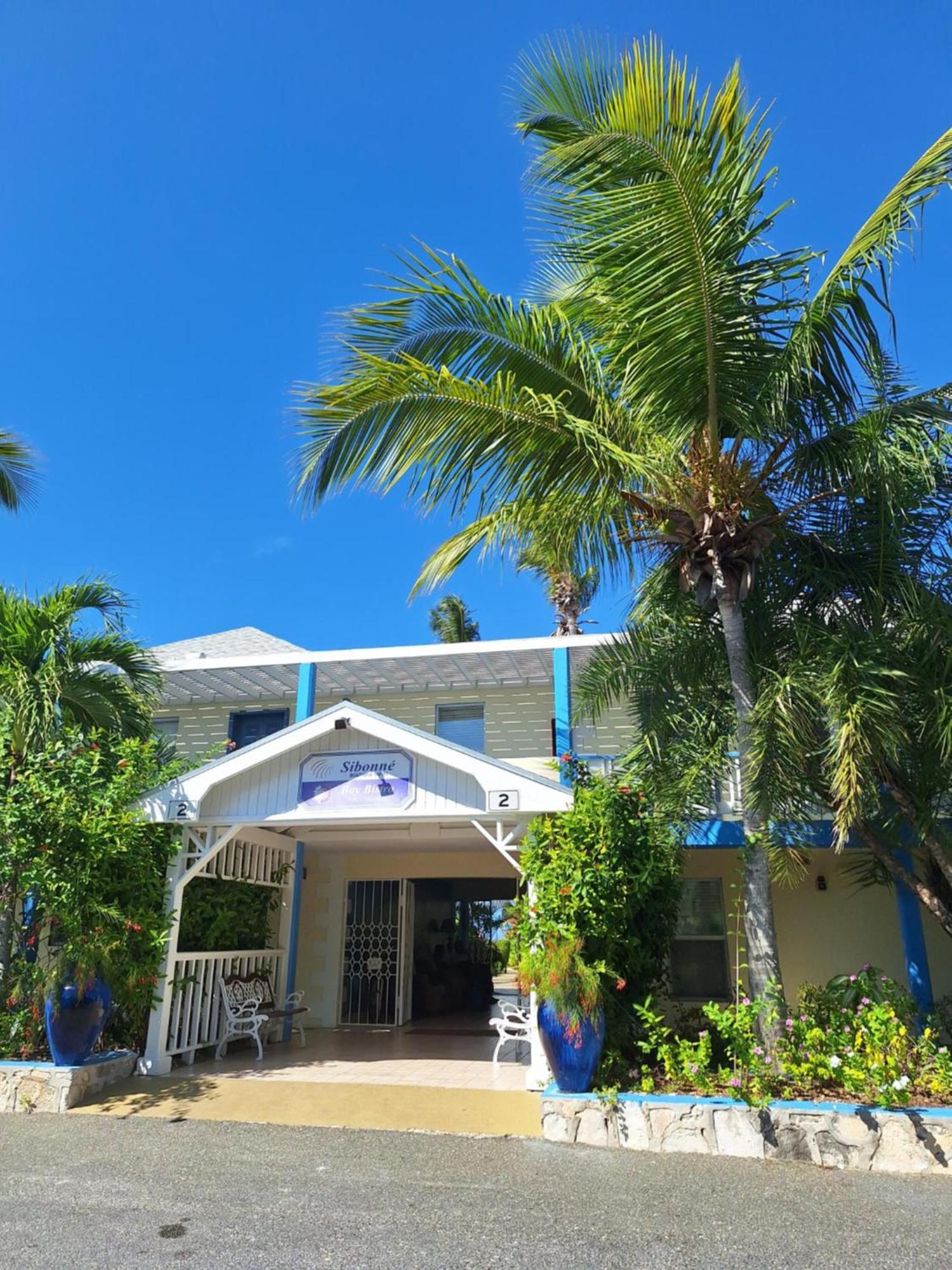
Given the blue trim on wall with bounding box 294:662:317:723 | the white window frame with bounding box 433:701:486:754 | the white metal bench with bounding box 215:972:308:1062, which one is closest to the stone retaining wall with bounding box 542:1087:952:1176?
the white metal bench with bounding box 215:972:308:1062

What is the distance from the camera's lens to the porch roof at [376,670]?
12.4 metres

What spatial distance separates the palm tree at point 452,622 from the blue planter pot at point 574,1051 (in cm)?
2202

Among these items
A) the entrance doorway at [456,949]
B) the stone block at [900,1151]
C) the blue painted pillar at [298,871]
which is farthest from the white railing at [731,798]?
the blue painted pillar at [298,871]

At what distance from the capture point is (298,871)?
1188 centimetres

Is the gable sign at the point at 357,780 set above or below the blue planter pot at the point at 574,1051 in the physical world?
above

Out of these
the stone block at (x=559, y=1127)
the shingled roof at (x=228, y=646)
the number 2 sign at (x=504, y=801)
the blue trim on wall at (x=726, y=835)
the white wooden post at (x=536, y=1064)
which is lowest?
the stone block at (x=559, y=1127)

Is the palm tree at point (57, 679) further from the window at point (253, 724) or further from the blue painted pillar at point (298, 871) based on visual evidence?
the window at point (253, 724)

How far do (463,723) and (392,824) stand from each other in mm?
3241

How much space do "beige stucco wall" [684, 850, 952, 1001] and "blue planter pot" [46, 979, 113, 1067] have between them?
281 inches

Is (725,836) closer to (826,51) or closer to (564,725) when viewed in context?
(564,725)

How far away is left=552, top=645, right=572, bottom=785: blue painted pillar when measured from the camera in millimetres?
11148

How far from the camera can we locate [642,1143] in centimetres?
619

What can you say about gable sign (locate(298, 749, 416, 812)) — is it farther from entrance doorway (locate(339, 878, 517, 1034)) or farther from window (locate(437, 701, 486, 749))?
window (locate(437, 701, 486, 749))

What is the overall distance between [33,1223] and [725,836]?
6972 mm
